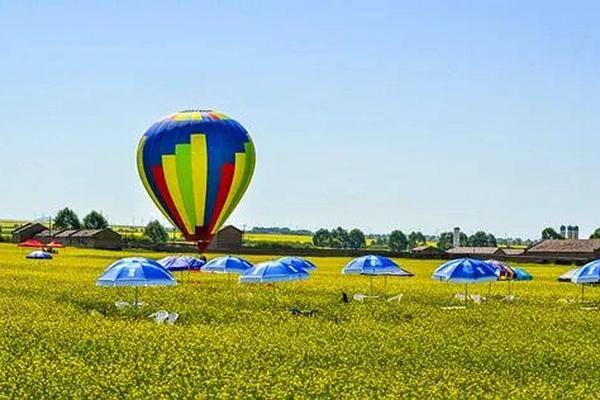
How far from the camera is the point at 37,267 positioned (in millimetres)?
70812

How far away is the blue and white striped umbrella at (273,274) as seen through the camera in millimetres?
40781

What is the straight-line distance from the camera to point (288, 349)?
85.1 feet

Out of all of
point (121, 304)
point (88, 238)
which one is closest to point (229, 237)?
point (88, 238)

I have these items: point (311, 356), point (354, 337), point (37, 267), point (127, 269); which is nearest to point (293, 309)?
point (127, 269)

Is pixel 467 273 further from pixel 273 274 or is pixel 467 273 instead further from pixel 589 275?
pixel 273 274

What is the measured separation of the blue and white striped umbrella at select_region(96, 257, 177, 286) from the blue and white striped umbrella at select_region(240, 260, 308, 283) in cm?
480

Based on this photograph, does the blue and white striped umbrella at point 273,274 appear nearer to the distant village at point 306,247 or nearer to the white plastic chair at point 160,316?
the white plastic chair at point 160,316

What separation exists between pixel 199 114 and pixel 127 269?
2008cm

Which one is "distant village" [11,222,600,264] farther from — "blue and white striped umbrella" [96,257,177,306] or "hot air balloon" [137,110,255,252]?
"blue and white striped umbrella" [96,257,177,306]

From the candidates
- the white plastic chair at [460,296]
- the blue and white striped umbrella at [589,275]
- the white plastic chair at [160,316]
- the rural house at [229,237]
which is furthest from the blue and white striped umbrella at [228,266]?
the rural house at [229,237]

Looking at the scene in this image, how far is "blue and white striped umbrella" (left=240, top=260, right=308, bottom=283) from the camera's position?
134ft

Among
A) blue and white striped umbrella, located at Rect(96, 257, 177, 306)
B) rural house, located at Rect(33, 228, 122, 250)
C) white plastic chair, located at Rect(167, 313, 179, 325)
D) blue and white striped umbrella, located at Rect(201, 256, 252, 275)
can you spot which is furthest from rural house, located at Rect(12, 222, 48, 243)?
white plastic chair, located at Rect(167, 313, 179, 325)

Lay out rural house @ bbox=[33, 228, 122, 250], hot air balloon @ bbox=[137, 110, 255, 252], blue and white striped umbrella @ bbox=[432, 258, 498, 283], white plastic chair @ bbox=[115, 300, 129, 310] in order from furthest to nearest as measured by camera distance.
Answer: rural house @ bbox=[33, 228, 122, 250]
hot air balloon @ bbox=[137, 110, 255, 252]
blue and white striped umbrella @ bbox=[432, 258, 498, 283]
white plastic chair @ bbox=[115, 300, 129, 310]

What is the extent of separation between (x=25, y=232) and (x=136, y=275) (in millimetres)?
130779
